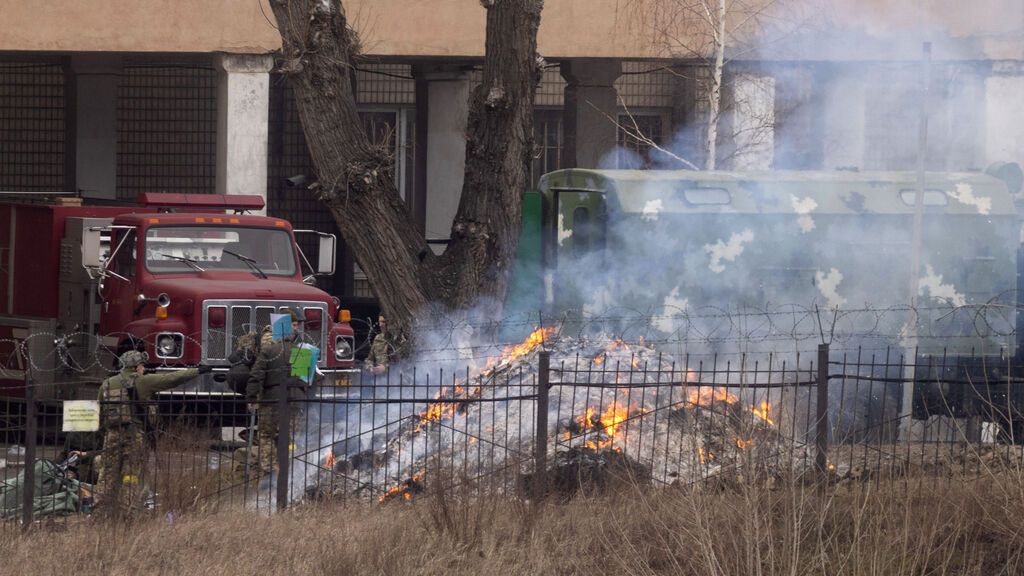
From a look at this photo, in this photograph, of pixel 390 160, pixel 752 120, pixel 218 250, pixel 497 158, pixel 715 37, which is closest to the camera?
pixel 497 158

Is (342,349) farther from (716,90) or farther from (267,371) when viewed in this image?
(716,90)

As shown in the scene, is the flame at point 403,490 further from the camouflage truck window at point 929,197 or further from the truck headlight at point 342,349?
Result: the camouflage truck window at point 929,197

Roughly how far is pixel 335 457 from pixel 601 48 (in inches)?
355

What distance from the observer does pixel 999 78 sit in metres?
16.6

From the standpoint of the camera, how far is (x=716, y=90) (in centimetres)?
1700

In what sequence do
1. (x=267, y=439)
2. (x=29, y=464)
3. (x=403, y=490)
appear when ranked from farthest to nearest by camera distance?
(x=267, y=439) < (x=403, y=490) < (x=29, y=464)

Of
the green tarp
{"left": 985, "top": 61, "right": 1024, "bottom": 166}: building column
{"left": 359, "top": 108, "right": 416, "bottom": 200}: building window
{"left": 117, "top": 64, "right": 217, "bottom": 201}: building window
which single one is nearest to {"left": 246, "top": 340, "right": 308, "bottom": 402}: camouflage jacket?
the green tarp

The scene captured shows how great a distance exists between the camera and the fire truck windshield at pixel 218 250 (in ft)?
45.9

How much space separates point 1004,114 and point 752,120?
291 centimetres

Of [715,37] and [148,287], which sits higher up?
[715,37]

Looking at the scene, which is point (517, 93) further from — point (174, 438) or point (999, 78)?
point (999, 78)

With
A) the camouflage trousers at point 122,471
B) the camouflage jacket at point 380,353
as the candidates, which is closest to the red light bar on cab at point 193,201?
the camouflage jacket at point 380,353

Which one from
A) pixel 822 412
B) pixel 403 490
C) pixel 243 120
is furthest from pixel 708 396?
pixel 243 120

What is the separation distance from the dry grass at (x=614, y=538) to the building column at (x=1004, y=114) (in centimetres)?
889
